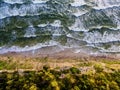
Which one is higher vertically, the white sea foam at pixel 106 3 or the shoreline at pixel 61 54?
the white sea foam at pixel 106 3

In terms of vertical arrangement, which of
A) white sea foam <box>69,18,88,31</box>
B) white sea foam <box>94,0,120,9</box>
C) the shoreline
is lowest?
the shoreline

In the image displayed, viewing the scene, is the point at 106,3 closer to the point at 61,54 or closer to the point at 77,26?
the point at 77,26

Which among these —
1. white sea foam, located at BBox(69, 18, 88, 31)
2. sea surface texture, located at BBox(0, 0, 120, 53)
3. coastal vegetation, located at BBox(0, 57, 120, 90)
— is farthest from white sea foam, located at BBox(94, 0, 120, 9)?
coastal vegetation, located at BBox(0, 57, 120, 90)

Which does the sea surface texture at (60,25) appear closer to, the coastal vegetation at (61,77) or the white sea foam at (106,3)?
the white sea foam at (106,3)

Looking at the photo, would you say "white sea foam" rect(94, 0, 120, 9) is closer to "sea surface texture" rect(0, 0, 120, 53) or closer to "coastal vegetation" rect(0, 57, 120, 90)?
"sea surface texture" rect(0, 0, 120, 53)

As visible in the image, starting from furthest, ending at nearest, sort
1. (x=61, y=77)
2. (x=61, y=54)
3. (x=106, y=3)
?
1. (x=106, y=3)
2. (x=61, y=54)
3. (x=61, y=77)

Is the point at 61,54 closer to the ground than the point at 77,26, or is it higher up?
closer to the ground

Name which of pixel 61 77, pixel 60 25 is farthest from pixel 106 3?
pixel 61 77

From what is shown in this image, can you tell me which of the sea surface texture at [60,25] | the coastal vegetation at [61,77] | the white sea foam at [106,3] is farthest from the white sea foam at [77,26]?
the coastal vegetation at [61,77]
